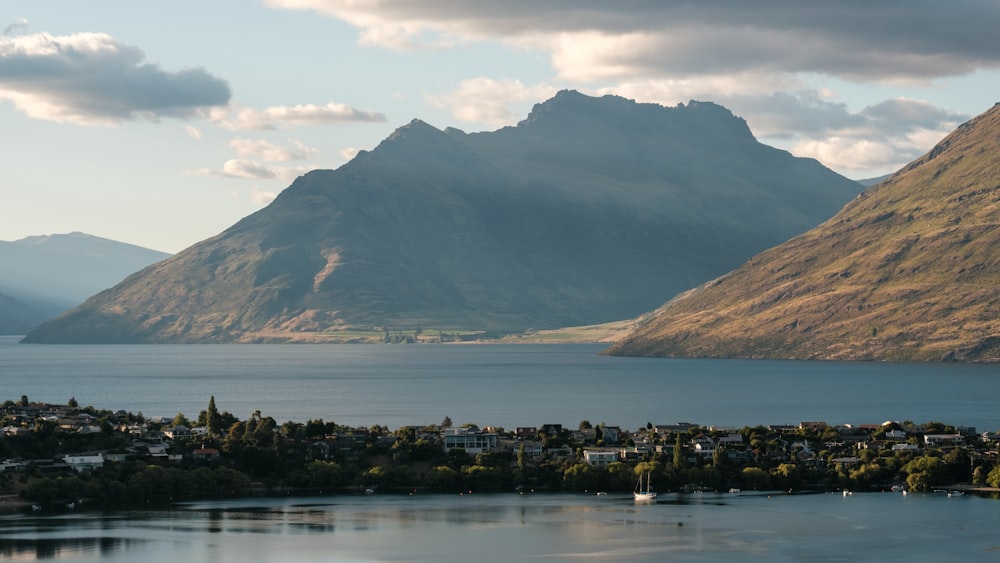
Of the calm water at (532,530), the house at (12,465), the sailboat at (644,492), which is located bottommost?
the calm water at (532,530)

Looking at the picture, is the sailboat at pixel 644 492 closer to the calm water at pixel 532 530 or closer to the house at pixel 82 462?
the calm water at pixel 532 530

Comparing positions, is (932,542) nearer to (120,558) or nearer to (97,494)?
(120,558)

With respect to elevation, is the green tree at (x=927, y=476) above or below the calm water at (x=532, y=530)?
above

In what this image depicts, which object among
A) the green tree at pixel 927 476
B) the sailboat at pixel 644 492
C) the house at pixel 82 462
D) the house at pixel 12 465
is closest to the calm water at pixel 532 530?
the sailboat at pixel 644 492

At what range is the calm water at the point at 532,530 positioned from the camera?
488ft

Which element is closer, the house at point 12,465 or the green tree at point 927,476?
the house at point 12,465

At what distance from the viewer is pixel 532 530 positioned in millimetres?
163750

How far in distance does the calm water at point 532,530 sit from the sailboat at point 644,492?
2100mm

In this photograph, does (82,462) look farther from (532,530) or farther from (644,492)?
(644,492)

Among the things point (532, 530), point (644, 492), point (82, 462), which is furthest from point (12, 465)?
point (644, 492)

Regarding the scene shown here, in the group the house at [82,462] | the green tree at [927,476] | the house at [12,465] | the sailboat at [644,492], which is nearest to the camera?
the sailboat at [644,492]

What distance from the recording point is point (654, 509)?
591 ft

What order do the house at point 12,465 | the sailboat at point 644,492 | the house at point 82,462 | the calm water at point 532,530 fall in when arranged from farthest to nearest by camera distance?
the house at point 82,462, the house at point 12,465, the sailboat at point 644,492, the calm water at point 532,530

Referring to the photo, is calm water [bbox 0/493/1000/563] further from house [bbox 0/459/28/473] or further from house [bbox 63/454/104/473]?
house [bbox 0/459/28/473]
